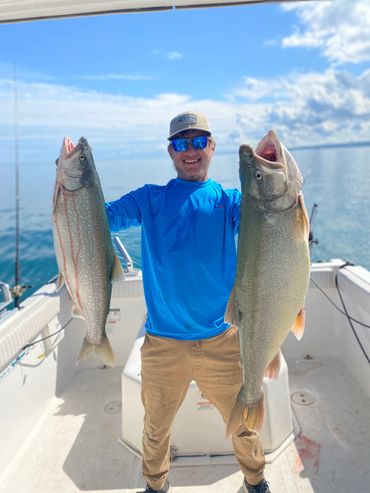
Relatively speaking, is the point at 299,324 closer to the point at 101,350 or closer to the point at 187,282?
the point at 187,282

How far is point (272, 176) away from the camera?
1823mm

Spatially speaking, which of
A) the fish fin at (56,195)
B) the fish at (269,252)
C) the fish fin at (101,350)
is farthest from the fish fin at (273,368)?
the fish fin at (56,195)

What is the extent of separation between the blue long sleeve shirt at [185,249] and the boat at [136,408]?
2.86 feet

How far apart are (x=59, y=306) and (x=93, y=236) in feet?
8.36

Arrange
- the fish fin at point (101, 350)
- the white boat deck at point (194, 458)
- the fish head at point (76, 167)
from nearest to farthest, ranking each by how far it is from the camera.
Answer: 1. the fish head at point (76, 167)
2. the fish fin at point (101, 350)
3. the white boat deck at point (194, 458)

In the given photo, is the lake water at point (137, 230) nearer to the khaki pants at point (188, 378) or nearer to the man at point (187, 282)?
the man at point (187, 282)

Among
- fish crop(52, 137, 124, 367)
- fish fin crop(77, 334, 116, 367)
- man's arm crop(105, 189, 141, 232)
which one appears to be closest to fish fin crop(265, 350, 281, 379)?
fish fin crop(77, 334, 116, 367)

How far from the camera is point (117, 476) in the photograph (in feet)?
10.3

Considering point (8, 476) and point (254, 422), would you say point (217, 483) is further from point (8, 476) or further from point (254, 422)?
point (8, 476)

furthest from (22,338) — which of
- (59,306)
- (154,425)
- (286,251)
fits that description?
(286,251)

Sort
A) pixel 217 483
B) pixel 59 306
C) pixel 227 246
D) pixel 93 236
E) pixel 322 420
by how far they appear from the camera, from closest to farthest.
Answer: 1. pixel 93 236
2. pixel 227 246
3. pixel 217 483
4. pixel 322 420
5. pixel 59 306

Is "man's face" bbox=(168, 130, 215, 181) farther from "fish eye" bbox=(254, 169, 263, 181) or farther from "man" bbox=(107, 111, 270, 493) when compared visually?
"fish eye" bbox=(254, 169, 263, 181)

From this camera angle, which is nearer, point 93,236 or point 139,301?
point 93,236

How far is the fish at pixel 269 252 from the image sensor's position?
183 cm
